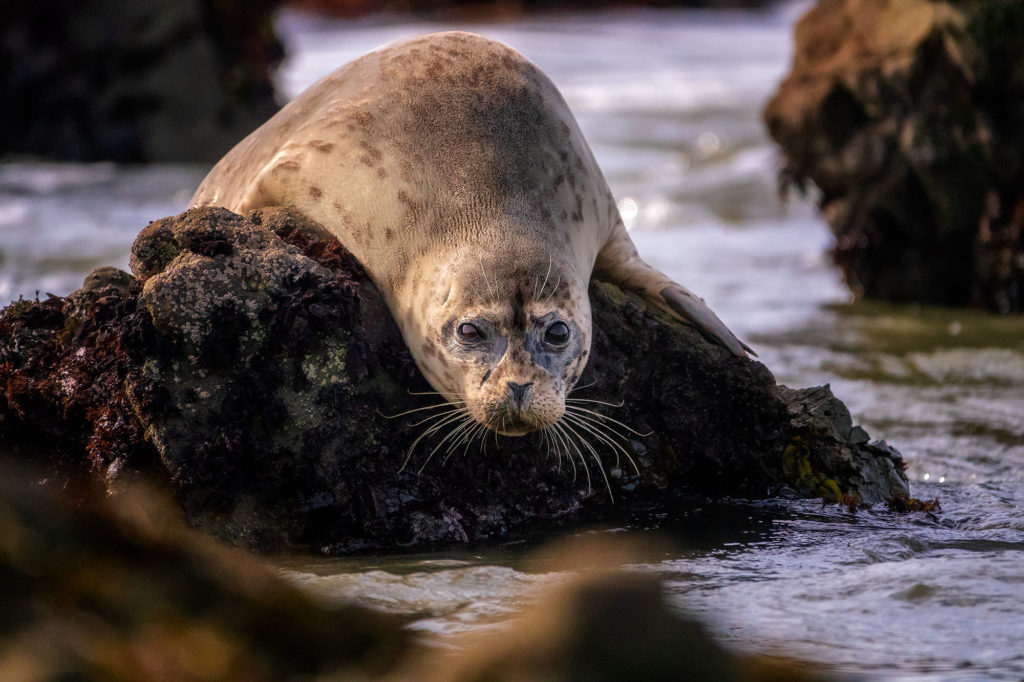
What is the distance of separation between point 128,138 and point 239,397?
43.8ft

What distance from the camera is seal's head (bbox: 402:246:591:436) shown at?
3.96 m

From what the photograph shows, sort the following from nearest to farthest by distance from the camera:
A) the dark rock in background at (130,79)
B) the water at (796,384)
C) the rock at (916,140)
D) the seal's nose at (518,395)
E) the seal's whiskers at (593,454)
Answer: the water at (796,384) < the seal's nose at (518,395) < the seal's whiskers at (593,454) < the rock at (916,140) < the dark rock in background at (130,79)

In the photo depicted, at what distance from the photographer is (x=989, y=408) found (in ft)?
21.6

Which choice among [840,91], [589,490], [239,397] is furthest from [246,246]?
[840,91]

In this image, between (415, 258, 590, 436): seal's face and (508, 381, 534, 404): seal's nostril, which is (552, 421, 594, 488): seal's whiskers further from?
(508, 381, 534, 404): seal's nostril

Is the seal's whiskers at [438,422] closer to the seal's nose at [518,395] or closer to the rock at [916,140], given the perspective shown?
the seal's nose at [518,395]

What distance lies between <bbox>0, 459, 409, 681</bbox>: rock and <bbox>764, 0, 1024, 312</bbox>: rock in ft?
25.4

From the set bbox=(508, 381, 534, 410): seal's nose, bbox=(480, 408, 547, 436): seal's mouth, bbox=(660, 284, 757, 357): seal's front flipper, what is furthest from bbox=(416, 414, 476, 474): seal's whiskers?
bbox=(660, 284, 757, 357): seal's front flipper

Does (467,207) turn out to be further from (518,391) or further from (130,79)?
(130,79)

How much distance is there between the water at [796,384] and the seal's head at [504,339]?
1.52 feet

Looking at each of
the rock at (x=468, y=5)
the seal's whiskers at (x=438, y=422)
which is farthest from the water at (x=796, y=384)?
the rock at (x=468, y=5)

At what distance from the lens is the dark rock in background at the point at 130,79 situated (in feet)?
52.6

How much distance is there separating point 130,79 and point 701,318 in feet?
42.8

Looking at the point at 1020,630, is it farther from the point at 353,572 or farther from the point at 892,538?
the point at 353,572
